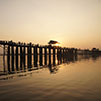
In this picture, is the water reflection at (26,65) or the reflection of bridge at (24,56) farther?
the reflection of bridge at (24,56)

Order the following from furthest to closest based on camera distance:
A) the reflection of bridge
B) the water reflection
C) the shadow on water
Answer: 1. the reflection of bridge
2. the water reflection
3. the shadow on water

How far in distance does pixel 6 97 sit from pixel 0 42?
15.2 m

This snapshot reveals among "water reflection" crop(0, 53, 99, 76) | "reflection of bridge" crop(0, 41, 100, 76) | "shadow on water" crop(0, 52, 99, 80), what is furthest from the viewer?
"reflection of bridge" crop(0, 41, 100, 76)

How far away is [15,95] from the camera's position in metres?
4.07

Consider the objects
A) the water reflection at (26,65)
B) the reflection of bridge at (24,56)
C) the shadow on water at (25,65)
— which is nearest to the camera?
the shadow on water at (25,65)

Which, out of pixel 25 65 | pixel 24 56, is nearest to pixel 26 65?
pixel 25 65

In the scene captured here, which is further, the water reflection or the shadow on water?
the water reflection

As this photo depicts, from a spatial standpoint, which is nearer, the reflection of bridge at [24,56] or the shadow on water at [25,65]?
the shadow on water at [25,65]

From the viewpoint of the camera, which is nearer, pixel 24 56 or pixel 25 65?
pixel 25 65

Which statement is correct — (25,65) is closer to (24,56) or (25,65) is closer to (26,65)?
(26,65)

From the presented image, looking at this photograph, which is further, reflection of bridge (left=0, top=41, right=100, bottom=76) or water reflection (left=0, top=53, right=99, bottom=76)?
reflection of bridge (left=0, top=41, right=100, bottom=76)

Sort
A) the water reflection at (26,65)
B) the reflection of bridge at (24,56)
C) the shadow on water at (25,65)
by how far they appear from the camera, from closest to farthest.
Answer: the shadow on water at (25,65)
the water reflection at (26,65)
the reflection of bridge at (24,56)

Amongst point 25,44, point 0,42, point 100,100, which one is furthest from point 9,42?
point 100,100

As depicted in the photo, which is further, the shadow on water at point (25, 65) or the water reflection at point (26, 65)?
the water reflection at point (26, 65)
